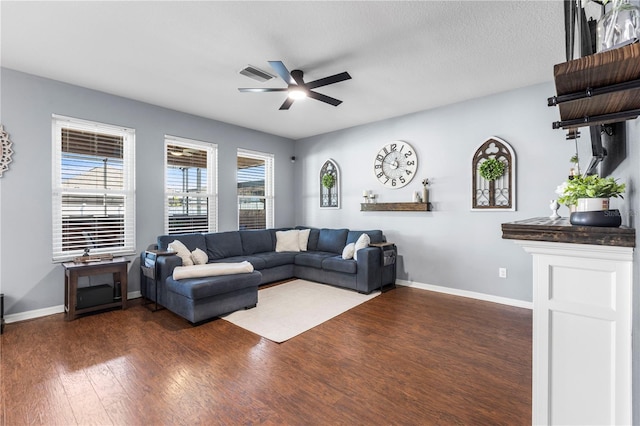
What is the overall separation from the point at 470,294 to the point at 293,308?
2.57m

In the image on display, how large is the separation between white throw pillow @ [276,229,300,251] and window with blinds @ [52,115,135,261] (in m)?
2.39

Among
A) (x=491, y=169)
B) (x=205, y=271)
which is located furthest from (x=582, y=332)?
(x=491, y=169)

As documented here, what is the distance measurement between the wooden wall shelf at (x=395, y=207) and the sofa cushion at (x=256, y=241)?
6.09ft

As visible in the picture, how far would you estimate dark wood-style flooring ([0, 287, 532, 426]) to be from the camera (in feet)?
6.17

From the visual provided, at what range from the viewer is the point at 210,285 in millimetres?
3295

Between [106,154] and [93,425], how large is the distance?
3.54 meters

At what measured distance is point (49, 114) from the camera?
143 inches

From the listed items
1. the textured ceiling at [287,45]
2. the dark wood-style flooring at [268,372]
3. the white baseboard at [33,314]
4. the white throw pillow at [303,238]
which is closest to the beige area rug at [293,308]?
the dark wood-style flooring at [268,372]

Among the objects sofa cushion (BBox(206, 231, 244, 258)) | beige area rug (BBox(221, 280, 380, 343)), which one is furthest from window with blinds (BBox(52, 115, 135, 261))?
beige area rug (BBox(221, 280, 380, 343))

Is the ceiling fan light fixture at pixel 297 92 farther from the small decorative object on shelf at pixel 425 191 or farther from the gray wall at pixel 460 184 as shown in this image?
the small decorative object on shelf at pixel 425 191

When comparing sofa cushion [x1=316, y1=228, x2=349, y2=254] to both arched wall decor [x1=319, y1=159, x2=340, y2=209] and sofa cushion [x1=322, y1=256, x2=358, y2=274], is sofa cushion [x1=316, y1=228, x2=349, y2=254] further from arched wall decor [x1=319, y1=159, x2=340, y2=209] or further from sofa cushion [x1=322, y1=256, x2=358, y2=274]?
arched wall decor [x1=319, y1=159, x2=340, y2=209]

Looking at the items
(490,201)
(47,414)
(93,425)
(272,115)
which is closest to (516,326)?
(490,201)

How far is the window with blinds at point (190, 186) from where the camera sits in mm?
4789

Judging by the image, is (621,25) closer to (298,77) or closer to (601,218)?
(601,218)
